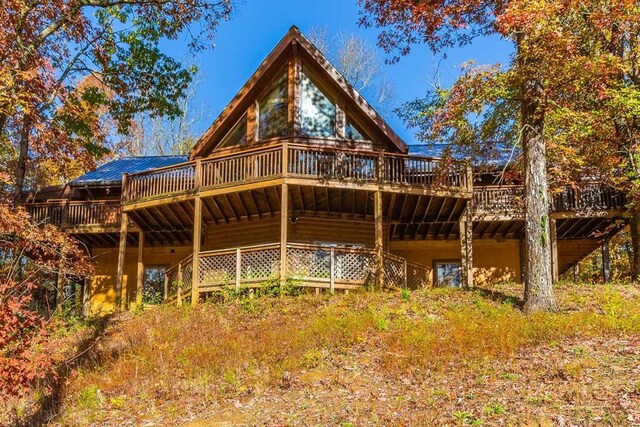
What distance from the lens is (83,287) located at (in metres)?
26.9

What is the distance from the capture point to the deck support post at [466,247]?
70.0 feet

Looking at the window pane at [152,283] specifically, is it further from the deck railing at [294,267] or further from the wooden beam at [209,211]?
the deck railing at [294,267]

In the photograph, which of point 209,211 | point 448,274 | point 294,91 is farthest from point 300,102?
point 448,274

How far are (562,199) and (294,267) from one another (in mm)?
10609

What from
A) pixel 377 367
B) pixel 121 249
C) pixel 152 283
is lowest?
pixel 377 367

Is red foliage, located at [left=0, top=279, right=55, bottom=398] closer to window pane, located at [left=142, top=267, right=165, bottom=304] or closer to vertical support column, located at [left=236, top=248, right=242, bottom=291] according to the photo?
vertical support column, located at [left=236, top=248, right=242, bottom=291]

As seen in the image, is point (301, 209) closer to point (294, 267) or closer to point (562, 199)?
point (294, 267)

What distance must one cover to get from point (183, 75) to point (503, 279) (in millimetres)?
14530

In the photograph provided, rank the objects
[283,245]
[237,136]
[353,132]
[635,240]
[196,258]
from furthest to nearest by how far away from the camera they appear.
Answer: [237,136] → [353,132] → [635,240] → [196,258] → [283,245]

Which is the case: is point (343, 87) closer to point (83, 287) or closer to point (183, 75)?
point (183, 75)

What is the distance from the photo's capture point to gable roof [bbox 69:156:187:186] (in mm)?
A: 25766

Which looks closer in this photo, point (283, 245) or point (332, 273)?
point (283, 245)

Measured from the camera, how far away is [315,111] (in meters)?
22.6

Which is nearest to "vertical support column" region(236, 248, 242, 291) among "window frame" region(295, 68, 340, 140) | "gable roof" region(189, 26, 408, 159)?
"window frame" region(295, 68, 340, 140)
